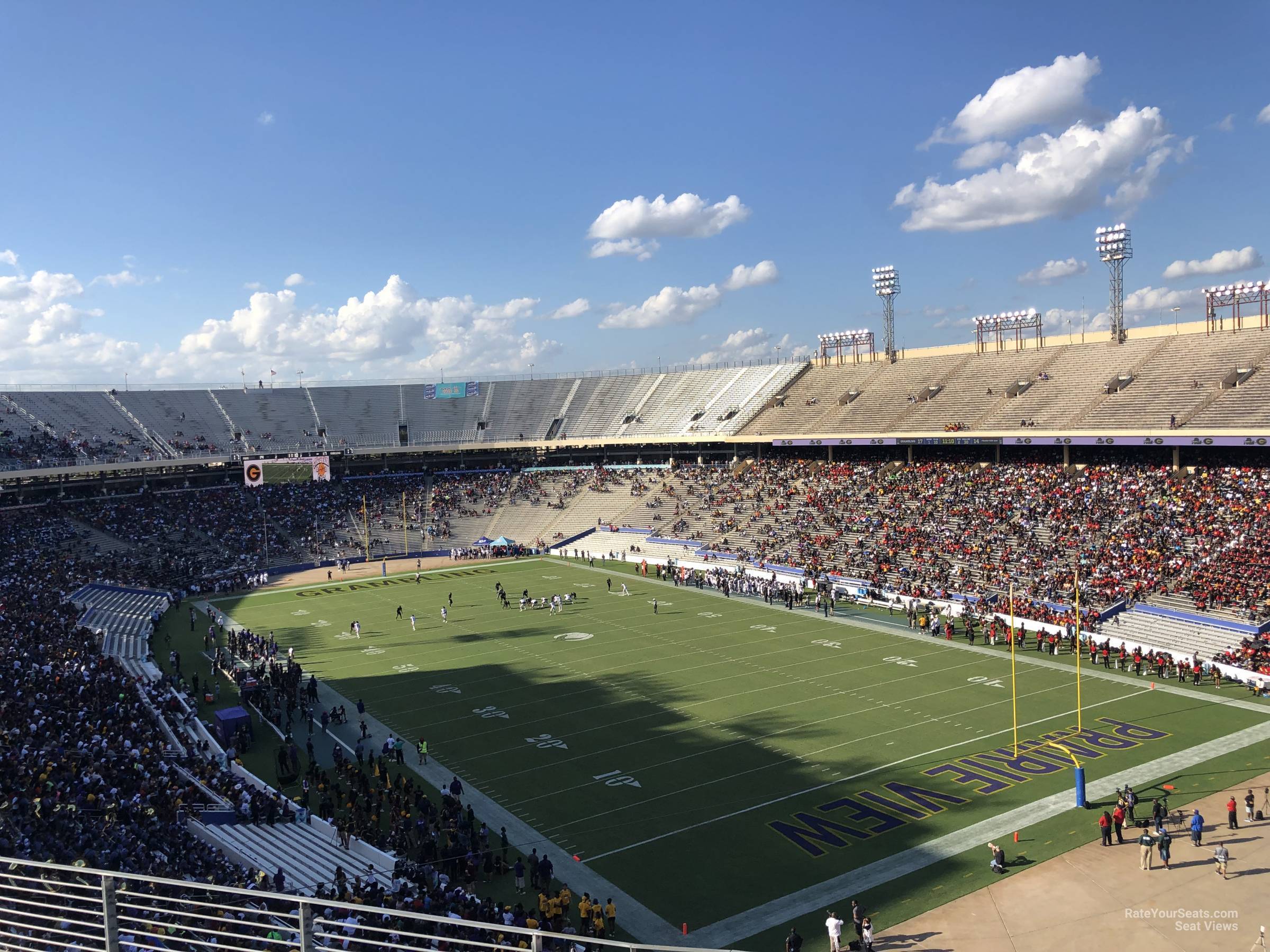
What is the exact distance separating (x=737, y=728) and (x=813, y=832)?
7142 millimetres

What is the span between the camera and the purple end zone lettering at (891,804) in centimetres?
2098

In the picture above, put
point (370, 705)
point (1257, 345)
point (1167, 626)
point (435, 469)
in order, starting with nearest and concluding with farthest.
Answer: point (370, 705) → point (1167, 626) → point (1257, 345) → point (435, 469)

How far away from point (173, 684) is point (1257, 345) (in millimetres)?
54231

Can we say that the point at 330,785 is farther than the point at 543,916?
Yes

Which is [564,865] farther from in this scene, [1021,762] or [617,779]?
[1021,762]

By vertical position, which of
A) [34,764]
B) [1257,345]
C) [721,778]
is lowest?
[721,778]

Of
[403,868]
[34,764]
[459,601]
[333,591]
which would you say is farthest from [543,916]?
[333,591]

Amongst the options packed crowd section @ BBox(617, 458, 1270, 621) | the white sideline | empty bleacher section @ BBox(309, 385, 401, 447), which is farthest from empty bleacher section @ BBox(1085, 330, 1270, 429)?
empty bleacher section @ BBox(309, 385, 401, 447)

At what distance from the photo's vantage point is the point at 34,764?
1836 cm

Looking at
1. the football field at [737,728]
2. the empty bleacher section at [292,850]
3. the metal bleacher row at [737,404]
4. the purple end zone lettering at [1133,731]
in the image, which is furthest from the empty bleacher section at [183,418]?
the purple end zone lettering at [1133,731]

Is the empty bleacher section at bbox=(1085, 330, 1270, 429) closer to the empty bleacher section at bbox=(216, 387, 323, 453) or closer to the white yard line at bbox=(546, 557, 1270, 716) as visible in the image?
the white yard line at bbox=(546, 557, 1270, 716)

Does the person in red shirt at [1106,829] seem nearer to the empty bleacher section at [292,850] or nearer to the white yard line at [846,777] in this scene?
the white yard line at [846,777]

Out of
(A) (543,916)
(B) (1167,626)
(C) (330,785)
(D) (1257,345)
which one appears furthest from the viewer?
(D) (1257,345)

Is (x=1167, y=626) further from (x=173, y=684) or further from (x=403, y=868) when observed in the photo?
(x=173, y=684)
